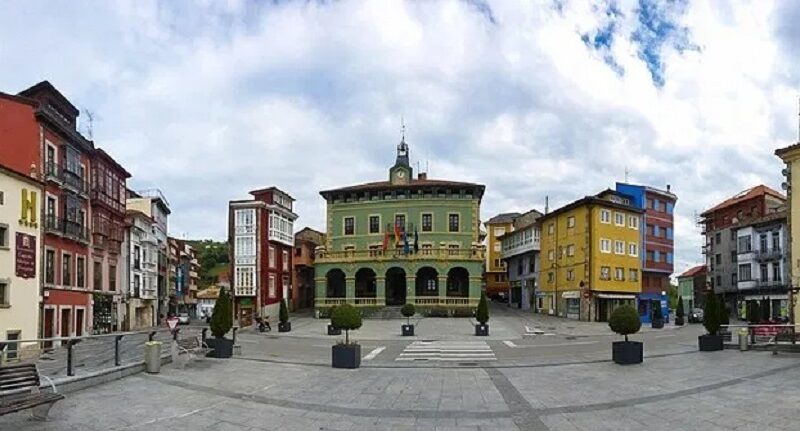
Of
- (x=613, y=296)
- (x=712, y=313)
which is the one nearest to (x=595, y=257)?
(x=613, y=296)

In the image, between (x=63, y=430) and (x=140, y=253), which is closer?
(x=63, y=430)

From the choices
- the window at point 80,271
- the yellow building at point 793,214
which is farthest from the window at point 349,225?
the yellow building at point 793,214

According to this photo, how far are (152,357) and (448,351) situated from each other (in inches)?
565

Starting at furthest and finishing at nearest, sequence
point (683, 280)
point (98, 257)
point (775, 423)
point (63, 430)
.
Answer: point (683, 280), point (98, 257), point (775, 423), point (63, 430)

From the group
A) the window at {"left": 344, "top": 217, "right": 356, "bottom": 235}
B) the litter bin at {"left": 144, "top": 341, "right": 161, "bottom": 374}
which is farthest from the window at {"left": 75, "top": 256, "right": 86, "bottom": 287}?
the window at {"left": 344, "top": 217, "right": 356, "bottom": 235}

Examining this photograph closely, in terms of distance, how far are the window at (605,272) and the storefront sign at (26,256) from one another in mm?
43050

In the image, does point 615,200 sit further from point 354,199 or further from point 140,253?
point 140,253

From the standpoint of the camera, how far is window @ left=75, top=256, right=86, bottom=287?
3566 centimetres

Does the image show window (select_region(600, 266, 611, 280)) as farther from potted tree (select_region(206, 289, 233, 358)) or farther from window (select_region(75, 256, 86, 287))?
potted tree (select_region(206, 289, 233, 358))

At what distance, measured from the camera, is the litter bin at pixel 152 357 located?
57.0 ft

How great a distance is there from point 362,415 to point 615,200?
5230 cm

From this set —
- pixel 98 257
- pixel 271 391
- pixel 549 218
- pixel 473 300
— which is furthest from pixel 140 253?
pixel 271 391

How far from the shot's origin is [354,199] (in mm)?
66375

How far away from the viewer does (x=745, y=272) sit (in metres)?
66.5
